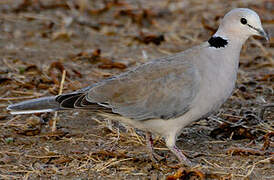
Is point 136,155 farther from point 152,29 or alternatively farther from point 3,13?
point 3,13

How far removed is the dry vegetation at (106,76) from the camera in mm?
3873

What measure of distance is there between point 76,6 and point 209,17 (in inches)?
84.3

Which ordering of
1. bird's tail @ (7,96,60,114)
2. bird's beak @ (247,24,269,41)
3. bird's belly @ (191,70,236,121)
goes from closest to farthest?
bird's belly @ (191,70,236,121) → bird's beak @ (247,24,269,41) → bird's tail @ (7,96,60,114)

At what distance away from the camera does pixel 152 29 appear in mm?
7762

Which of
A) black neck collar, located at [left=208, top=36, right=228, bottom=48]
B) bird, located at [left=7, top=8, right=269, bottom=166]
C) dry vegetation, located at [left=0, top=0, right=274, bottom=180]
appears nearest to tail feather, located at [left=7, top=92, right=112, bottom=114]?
bird, located at [left=7, top=8, right=269, bottom=166]

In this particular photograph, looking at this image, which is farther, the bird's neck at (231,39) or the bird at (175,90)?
the bird's neck at (231,39)

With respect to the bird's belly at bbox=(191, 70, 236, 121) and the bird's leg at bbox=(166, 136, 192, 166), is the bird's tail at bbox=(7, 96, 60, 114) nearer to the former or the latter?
the bird's leg at bbox=(166, 136, 192, 166)

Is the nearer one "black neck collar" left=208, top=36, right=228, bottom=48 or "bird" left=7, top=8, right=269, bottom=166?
"bird" left=7, top=8, right=269, bottom=166

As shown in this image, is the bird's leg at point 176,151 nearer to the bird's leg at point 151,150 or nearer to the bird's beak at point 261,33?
the bird's leg at point 151,150

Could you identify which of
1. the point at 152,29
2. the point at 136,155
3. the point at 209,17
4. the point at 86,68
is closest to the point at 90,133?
the point at 136,155

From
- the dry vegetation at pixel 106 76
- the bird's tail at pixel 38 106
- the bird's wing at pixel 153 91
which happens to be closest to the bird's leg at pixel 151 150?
the dry vegetation at pixel 106 76

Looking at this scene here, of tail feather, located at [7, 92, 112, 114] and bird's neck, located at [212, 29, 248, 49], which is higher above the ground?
bird's neck, located at [212, 29, 248, 49]

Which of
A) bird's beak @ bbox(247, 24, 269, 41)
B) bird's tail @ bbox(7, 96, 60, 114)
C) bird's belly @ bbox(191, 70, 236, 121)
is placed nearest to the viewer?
bird's belly @ bbox(191, 70, 236, 121)

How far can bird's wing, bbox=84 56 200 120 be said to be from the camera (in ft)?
12.7
